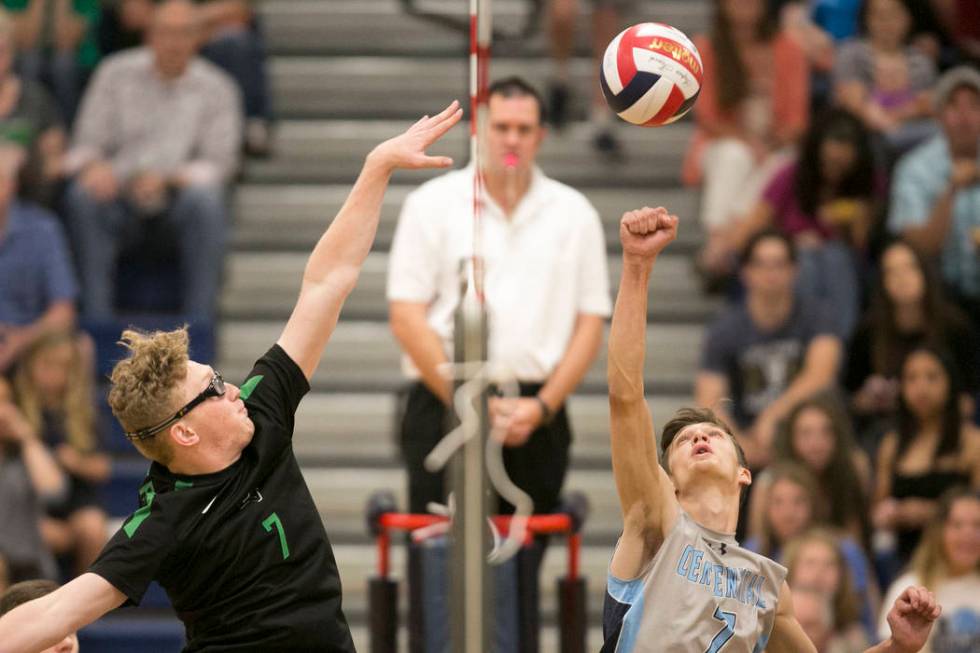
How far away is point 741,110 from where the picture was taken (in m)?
9.30

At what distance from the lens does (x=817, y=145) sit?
8883 mm

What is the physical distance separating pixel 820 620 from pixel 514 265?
1994mm

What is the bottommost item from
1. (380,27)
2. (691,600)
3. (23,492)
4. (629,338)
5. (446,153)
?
(23,492)

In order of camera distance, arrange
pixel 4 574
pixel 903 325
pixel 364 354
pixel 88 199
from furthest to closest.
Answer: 1. pixel 364 354
2. pixel 88 199
3. pixel 903 325
4. pixel 4 574

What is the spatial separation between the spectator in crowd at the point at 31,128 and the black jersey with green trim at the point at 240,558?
5170mm

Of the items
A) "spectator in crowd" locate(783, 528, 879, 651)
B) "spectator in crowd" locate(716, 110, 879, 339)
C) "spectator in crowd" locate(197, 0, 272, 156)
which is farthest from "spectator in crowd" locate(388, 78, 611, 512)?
"spectator in crowd" locate(197, 0, 272, 156)

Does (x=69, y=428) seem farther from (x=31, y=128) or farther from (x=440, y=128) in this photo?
(x=440, y=128)

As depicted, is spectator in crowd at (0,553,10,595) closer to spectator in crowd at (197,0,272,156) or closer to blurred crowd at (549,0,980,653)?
blurred crowd at (549,0,980,653)

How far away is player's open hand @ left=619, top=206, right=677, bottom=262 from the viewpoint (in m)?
4.20

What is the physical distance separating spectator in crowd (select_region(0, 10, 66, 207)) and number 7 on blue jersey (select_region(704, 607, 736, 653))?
5.92m

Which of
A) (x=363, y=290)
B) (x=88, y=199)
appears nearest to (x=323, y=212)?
(x=363, y=290)

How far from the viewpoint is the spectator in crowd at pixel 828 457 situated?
765 cm

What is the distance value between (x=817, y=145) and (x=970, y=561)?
2523mm

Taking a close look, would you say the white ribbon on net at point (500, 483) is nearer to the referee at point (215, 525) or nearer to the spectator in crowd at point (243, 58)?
the referee at point (215, 525)
